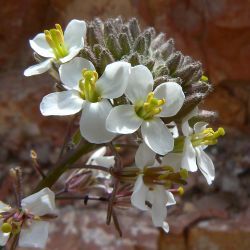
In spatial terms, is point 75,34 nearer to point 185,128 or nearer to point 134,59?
point 134,59

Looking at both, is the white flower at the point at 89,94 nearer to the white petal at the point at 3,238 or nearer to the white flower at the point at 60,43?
the white flower at the point at 60,43

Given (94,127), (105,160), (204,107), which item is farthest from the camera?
(204,107)

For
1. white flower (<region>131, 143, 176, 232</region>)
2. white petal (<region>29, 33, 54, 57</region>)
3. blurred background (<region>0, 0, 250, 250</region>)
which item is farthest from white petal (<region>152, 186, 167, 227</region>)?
blurred background (<region>0, 0, 250, 250</region>)

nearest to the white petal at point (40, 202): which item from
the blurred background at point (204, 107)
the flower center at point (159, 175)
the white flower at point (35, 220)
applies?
the white flower at point (35, 220)

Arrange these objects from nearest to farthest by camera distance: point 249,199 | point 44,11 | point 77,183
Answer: point 77,183, point 249,199, point 44,11

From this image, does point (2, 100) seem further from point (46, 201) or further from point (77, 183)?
point (46, 201)

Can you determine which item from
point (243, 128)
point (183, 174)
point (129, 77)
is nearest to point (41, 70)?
point (129, 77)

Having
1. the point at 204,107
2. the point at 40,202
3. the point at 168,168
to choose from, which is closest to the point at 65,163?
the point at 40,202
